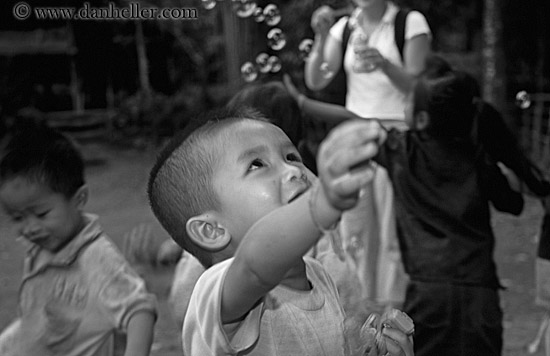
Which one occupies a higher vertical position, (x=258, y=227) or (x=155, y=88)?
(x=258, y=227)

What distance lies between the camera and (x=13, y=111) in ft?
37.9

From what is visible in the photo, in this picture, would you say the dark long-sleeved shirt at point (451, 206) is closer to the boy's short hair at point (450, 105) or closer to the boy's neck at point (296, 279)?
the boy's short hair at point (450, 105)

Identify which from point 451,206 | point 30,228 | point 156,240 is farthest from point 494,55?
point 30,228

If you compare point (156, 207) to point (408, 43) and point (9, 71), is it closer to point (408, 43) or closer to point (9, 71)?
point (408, 43)

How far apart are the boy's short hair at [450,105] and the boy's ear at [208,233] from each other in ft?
5.52

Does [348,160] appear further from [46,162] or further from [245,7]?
[245,7]

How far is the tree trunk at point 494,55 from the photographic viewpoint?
8.28m

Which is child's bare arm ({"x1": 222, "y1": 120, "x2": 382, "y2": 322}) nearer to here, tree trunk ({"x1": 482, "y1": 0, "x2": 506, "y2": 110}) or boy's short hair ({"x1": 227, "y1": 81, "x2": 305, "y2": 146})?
boy's short hair ({"x1": 227, "y1": 81, "x2": 305, "y2": 146})

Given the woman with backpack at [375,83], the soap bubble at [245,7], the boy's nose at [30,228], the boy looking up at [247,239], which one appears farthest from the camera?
the woman with backpack at [375,83]

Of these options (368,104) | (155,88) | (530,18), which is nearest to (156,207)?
(368,104)

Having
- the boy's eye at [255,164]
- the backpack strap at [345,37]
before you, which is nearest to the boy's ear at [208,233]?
the boy's eye at [255,164]

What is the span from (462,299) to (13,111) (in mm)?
9716

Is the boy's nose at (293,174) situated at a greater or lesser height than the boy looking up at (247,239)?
greater

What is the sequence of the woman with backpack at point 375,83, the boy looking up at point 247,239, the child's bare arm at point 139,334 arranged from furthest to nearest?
1. the woman with backpack at point 375,83
2. the child's bare arm at point 139,334
3. the boy looking up at point 247,239
